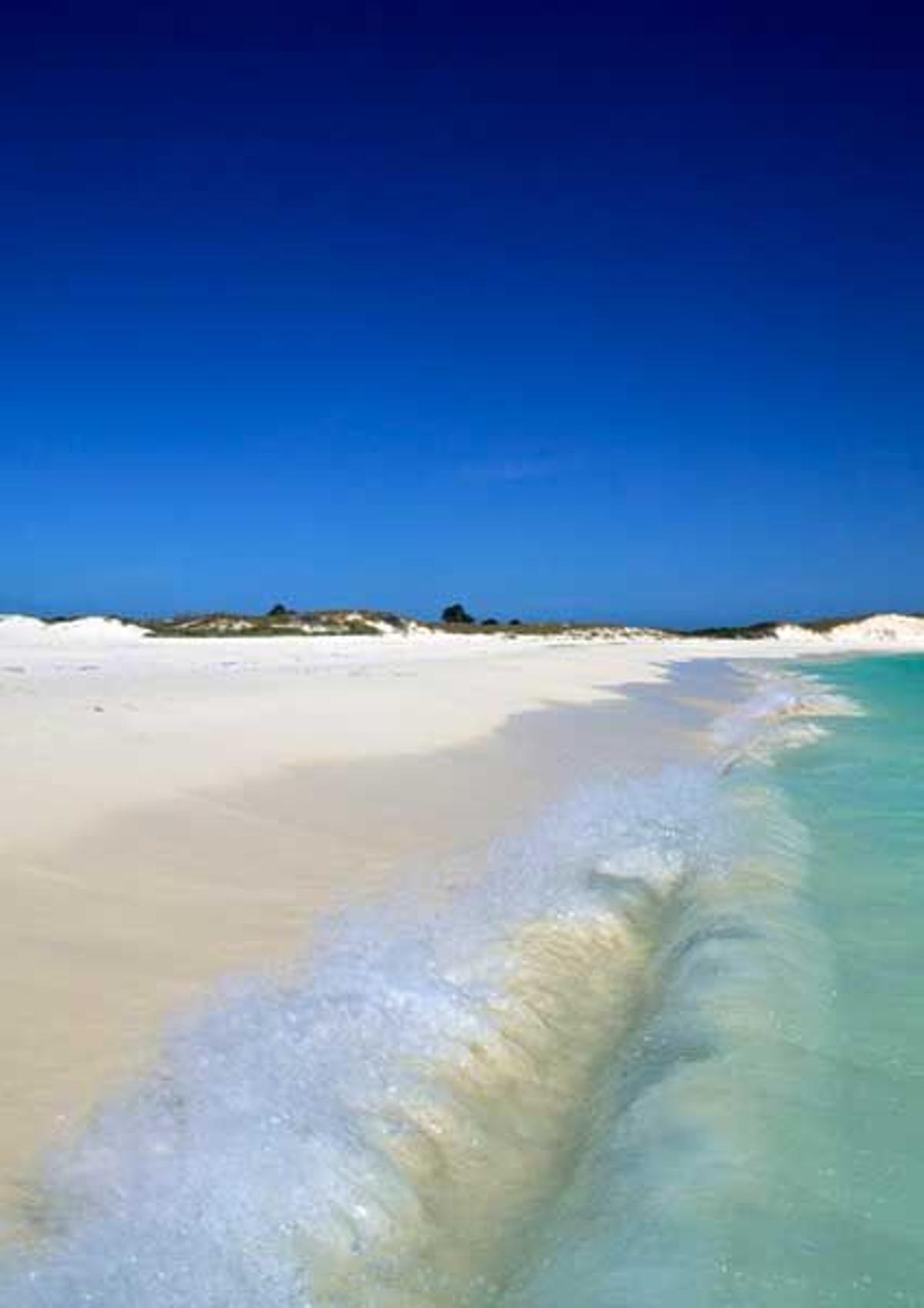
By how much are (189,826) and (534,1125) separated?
14.3 feet

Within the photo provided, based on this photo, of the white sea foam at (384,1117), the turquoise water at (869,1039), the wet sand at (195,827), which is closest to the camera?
the white sea foam at (384,1117)

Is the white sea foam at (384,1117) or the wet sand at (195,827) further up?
the wet sand at (195,827)

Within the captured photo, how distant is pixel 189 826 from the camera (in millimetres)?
7688

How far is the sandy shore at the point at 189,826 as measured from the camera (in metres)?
4.22

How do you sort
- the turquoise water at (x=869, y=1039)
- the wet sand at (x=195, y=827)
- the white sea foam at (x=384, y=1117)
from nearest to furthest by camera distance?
the white sea foam at (x=384, y=1117), the turquoise water at (x=869, y=1039), the wet sand at (x=195, y=827)

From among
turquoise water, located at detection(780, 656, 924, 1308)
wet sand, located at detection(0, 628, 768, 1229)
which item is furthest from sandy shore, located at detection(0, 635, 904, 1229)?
turquoise water, located at detection(780, 656, 924, 1308)

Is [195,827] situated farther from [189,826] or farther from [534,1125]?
[534,1125]

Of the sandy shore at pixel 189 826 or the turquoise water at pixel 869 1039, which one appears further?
the sandy shore at pixel 189 826

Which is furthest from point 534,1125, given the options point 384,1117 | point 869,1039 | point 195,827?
point 195,827

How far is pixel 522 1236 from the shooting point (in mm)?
3268

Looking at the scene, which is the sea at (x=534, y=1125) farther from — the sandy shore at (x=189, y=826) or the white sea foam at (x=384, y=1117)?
the sandy shore at (x=189, y=826)

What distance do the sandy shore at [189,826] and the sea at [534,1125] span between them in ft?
1.08

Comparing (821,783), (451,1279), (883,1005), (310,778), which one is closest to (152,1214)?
(451,1279)

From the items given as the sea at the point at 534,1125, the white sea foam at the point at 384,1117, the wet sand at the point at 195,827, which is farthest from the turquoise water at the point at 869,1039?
the wet sand at the point at 195,827
